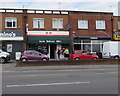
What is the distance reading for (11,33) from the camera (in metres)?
31.5

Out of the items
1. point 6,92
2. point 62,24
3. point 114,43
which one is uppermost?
point 62,24

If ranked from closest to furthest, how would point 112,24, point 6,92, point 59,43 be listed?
point 6,92
point 59,43
point 112,24

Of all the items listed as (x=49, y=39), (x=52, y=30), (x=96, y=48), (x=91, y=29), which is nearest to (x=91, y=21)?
(x=91, y=29)

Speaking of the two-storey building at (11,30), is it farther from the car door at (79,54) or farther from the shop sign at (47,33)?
the car door at (79,54)

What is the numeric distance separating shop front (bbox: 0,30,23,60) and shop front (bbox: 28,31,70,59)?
1424mm

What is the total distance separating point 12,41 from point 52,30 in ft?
19.8

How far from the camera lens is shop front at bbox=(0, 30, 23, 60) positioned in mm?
31281

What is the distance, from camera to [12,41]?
31.5m

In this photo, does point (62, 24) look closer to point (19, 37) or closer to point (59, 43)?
point (59, 43)

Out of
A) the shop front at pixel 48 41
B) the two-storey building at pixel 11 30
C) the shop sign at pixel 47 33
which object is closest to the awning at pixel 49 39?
the shop front at pixel 48 41

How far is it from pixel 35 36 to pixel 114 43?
439 inches

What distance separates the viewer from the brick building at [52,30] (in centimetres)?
3173

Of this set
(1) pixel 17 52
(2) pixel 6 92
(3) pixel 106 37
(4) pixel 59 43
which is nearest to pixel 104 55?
(3) pixel 106 37

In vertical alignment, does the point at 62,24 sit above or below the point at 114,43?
above
